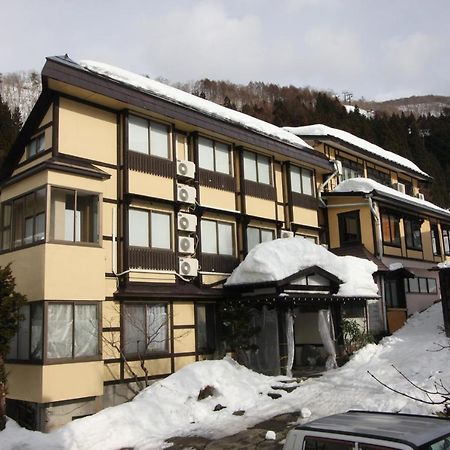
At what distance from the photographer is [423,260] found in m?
27.7

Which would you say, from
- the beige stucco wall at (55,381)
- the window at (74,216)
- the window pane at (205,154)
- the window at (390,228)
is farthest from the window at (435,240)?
the beige stucco wall at (55,381)

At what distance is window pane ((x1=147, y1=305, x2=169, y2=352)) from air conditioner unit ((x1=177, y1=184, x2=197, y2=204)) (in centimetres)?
355

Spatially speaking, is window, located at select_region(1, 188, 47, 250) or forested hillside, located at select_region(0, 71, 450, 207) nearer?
window, located at select_region(1, 188, 47, 250)

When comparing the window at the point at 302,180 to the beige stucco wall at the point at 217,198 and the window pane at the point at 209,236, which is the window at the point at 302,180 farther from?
the window pane at the point at 209,236

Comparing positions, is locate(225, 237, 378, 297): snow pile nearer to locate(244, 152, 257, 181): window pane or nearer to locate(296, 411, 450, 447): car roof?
locate(244, 152, 257, 181): window pane

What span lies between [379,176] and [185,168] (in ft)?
57.9

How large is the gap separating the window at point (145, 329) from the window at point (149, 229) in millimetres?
1902

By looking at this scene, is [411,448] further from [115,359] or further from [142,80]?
[142,80]

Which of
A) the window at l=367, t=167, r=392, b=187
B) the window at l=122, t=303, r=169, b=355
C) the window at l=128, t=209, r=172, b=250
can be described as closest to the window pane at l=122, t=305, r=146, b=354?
the window at l=122, t=303, r=169, b=355

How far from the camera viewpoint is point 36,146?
50.6ft

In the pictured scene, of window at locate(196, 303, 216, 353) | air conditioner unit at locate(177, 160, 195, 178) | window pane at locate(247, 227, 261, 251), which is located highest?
air conditioner unit at locate(177, 160, 195, 178)

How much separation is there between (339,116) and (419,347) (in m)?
46.5

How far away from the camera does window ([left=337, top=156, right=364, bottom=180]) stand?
27.4m

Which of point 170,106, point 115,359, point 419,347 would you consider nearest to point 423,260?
point 419,347
